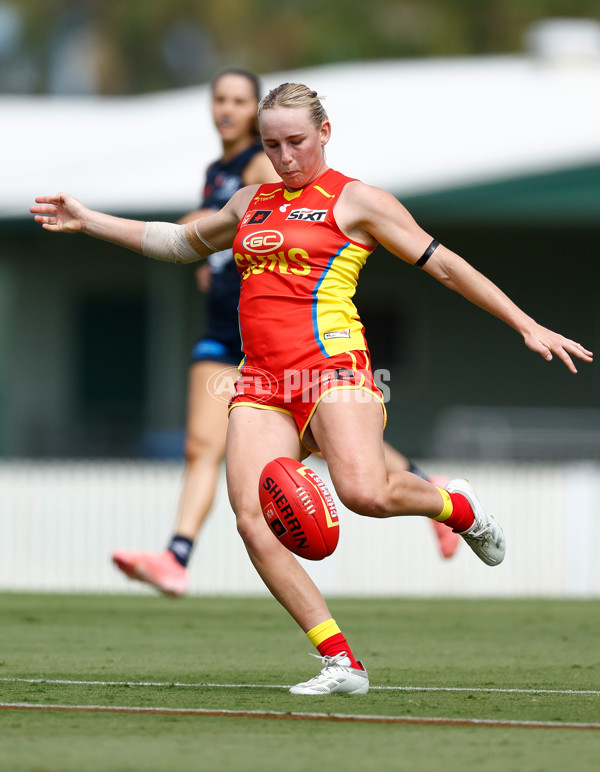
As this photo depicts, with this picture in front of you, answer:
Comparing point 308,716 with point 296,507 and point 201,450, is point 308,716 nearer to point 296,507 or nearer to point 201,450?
point 296,507

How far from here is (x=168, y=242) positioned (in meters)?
6.02

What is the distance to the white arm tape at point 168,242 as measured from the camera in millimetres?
6012

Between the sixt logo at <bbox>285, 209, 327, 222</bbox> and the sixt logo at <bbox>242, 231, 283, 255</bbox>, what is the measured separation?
0.31 feet

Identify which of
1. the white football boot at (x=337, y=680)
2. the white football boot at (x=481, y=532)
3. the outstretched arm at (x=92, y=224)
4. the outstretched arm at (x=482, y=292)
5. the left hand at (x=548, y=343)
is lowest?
the white football boot at (x=337, y=680)

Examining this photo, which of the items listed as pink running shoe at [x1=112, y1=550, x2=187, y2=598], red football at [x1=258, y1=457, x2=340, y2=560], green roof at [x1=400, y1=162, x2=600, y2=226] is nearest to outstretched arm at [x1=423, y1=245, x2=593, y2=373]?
red football at [x1=258, y1=457, x2=340, y2=560]

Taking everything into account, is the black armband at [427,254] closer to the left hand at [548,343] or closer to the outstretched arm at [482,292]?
the outstretched arm at [482,292]

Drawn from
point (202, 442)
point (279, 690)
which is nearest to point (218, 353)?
point (202, 442)

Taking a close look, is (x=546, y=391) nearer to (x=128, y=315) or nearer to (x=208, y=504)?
(x=128, y=315)

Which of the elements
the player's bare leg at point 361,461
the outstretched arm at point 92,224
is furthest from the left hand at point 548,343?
the outstretched arm at point 92,224

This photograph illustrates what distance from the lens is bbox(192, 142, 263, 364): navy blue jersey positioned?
8117 mm

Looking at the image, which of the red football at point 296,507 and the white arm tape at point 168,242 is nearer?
the red football at point 296,507

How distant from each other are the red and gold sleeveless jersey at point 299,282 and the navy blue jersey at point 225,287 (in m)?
2.55

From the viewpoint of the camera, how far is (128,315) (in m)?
21.3

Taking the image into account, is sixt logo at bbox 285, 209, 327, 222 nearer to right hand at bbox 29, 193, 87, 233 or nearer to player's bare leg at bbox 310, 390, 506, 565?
player's bare leg at bbox 310, 390, 506, 565
